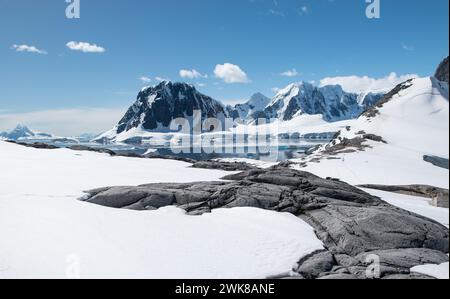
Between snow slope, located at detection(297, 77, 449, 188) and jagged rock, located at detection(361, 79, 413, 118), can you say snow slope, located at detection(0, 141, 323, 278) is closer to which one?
snow slope, located at detection(297, 77, 449, 188)

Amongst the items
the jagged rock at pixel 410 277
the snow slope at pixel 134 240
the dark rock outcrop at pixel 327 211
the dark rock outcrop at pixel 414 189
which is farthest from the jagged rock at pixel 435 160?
the jagged rock at pixel 410 277

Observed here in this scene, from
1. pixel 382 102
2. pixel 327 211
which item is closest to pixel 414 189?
pixel 327 211

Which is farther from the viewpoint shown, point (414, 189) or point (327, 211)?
point (414, 189)

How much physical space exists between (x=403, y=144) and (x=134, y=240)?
6358cm

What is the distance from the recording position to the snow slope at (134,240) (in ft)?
46.1

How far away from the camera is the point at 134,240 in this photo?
54.5ft

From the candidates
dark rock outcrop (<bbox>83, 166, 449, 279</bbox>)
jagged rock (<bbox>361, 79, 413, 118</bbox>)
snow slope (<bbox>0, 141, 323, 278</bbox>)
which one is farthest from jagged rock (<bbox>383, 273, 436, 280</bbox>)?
jagged rock (<bbox>361, 79, 413, 118</bbox>)

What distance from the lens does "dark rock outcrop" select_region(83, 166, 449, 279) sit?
16141 mm

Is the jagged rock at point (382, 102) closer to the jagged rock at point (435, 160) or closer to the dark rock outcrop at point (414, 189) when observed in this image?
the jagged rock at point (435, 160)

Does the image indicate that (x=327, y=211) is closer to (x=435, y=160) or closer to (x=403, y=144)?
Result: (x=435, y=160)

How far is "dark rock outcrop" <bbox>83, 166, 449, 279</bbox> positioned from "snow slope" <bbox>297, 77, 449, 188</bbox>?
7312 millimetres

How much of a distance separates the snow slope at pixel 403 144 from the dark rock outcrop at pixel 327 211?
7312 millimetres

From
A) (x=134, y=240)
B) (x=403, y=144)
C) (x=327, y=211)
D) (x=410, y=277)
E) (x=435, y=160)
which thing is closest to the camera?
(x=410, y=277)
